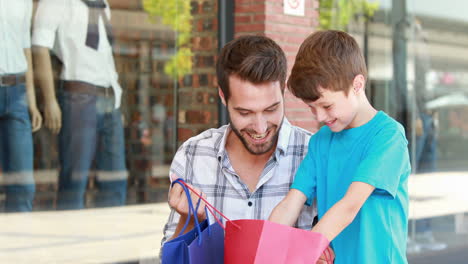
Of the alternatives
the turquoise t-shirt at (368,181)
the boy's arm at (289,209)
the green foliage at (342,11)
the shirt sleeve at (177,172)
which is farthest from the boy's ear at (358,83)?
the green foliage at (342,11)

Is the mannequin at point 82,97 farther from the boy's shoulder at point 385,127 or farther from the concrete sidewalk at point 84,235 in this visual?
the boy's shoulder at point 385,127

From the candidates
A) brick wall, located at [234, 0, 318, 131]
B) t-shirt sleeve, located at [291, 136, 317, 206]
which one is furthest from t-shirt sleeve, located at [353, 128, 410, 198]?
brick wall, located at [234, 0, 318, 131]

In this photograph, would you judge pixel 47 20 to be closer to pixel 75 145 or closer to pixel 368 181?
pixel 75 145

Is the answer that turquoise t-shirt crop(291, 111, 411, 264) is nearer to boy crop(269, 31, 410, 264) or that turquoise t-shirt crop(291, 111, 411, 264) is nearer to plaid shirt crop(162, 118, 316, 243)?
boy crop(269, 31, 410, 264)

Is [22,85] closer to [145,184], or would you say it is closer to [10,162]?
[10,162]

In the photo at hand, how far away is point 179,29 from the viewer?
197 inches

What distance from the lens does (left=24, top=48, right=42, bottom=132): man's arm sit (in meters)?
4.32

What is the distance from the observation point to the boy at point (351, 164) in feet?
7.09

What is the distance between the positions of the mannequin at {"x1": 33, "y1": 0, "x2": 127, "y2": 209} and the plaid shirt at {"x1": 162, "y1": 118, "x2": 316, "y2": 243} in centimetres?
197

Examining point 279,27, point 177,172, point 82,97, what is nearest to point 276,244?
point 177,172

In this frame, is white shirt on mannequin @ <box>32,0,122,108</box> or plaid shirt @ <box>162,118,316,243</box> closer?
plaid shirt @ <box>162,118,316,243</box>

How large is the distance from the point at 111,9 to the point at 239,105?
237 centimetres

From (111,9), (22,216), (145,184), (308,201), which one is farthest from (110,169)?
(308,201)

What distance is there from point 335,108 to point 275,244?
1.72ft
